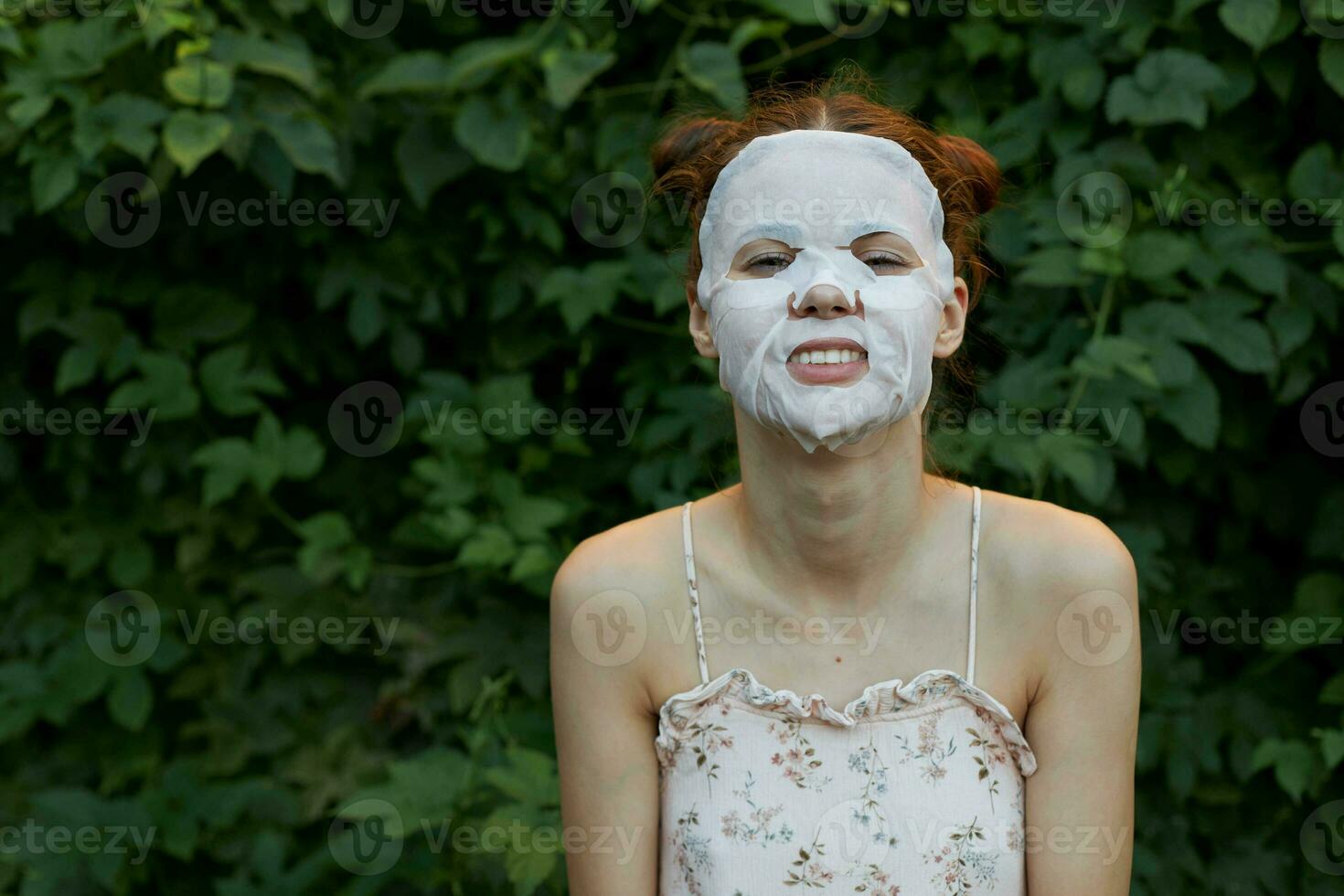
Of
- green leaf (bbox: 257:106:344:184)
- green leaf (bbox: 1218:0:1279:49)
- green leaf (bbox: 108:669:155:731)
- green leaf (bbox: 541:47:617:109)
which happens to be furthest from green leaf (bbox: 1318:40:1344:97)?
green leaf (bbox: 108:669:155:731)

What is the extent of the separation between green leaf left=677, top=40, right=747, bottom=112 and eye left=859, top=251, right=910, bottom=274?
3.19ft

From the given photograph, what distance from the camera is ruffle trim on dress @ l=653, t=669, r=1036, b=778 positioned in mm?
1634

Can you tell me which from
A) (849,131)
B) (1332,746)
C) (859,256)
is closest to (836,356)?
(859,256)

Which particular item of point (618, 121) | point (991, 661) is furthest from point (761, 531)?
point (618, 121)

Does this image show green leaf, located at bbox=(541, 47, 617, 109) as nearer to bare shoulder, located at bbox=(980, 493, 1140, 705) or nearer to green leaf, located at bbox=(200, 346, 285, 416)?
green leaf, located at bbox=(200, 346, 285, 416)

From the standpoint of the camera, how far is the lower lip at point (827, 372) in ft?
5.03

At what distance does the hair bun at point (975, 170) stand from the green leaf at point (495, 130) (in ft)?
3.18

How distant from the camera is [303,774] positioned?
2705mm

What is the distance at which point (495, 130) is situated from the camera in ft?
8.34

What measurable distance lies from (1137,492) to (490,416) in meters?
1.20

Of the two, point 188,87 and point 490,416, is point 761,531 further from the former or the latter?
point 188,87

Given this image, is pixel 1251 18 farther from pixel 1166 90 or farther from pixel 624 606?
pixel 624 606

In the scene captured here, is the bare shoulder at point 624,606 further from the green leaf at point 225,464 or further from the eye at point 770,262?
the green leaf at point 225,464

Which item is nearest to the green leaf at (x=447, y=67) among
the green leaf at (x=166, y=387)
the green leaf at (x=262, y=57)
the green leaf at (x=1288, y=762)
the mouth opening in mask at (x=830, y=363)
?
the green leaf at (x=262, y=57)
